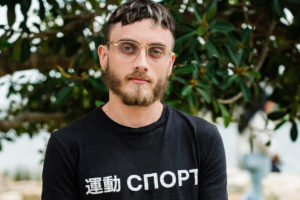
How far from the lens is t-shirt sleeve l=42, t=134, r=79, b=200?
1.46 m

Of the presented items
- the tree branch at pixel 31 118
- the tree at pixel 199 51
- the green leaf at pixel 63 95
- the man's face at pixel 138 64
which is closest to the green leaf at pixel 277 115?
the tree at pixel 199 51

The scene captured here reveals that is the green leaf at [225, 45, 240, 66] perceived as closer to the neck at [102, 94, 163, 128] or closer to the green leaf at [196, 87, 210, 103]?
the green leaf at [196, 87, 210, 103]

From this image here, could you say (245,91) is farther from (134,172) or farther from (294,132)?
(134,172)

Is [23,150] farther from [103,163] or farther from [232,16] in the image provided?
[103,163]

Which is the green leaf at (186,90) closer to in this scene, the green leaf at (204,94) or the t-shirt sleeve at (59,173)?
the green leaf at (204,94)

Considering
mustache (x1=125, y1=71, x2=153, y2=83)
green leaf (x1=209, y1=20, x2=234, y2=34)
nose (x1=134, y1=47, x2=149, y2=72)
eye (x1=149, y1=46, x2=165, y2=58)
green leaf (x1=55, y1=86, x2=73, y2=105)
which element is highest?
green leaf (x1=209, y1=20, x2=234, y2=34)

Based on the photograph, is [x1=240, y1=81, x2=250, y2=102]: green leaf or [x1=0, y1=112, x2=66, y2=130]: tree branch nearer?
[x1=240, y1=81, x2=250, y2=102]: green leaf

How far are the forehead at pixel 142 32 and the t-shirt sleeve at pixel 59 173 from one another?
0.41 meters

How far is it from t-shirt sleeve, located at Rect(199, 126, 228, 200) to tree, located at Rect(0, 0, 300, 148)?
0.64 m

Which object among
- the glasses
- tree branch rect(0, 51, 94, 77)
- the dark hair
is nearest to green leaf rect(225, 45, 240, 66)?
the dark hair

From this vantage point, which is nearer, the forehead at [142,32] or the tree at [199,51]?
the forehead at [142,32]

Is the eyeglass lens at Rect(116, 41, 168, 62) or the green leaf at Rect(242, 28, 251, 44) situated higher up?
the green leaf at Rect(242, 28, 251, 44)

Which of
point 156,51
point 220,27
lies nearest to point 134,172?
point 156,51

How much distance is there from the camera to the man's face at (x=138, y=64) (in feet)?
4.73
